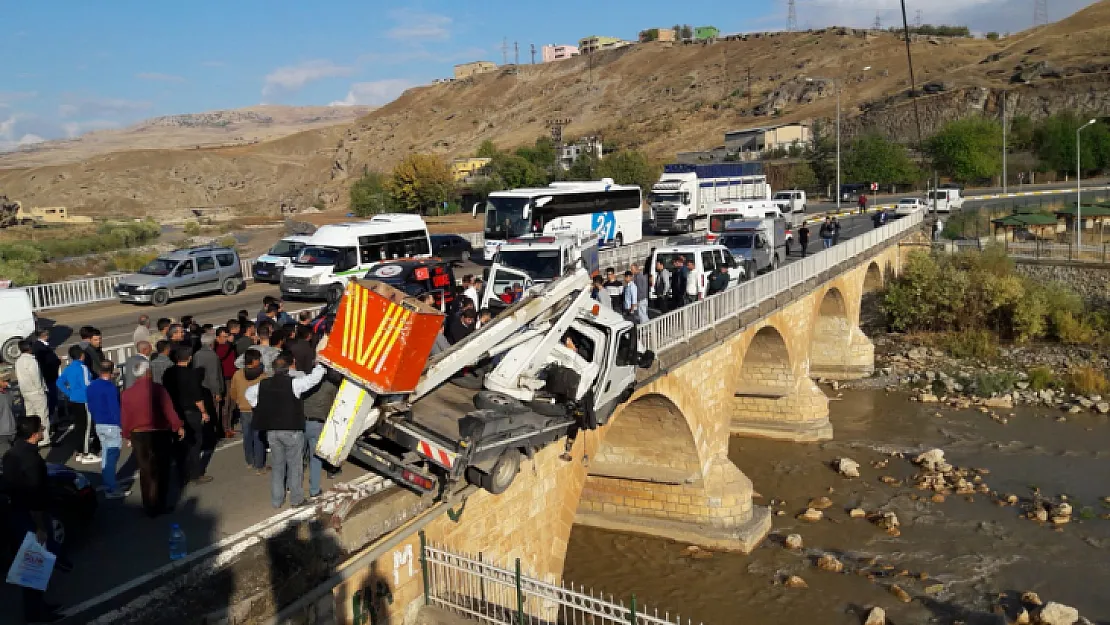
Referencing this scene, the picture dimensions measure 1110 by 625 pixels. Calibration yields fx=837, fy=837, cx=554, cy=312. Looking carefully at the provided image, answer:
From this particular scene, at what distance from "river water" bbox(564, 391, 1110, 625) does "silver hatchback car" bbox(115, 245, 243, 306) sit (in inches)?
517

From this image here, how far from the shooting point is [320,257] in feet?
75.6

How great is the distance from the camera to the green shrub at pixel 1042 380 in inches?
1086

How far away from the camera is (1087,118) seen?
69.3 meters

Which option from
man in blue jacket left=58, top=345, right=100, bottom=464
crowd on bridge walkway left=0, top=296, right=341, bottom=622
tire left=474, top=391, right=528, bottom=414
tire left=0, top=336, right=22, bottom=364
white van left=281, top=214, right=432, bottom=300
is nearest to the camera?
crowd on bridge walkway left=0, top=296, right=341, bottom=622

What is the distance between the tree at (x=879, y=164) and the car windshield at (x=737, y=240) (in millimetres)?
45157

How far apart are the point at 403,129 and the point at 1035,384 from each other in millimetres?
129017

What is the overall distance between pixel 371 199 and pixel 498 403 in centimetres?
6639

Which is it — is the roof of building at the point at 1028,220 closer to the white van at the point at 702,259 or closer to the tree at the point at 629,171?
the white van at the point at 702,259

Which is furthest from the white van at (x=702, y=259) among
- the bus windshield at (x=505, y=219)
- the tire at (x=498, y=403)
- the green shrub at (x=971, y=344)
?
the green shrub at (x=971, y=344)

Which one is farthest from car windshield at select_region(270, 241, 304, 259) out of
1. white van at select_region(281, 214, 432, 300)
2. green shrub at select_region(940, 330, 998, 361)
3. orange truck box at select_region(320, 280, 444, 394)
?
green shrub at select_region(940, 330, 998, 361)

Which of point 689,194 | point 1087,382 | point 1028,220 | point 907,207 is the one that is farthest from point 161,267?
point 907,207

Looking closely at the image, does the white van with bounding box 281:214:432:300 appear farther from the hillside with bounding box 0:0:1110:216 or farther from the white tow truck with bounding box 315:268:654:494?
the hillside with bounding box 0:0:1110:216

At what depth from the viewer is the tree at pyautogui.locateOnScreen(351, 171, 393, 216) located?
7081 centimetres

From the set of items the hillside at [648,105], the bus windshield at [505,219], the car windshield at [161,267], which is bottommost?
the car windshield at [161,267]
